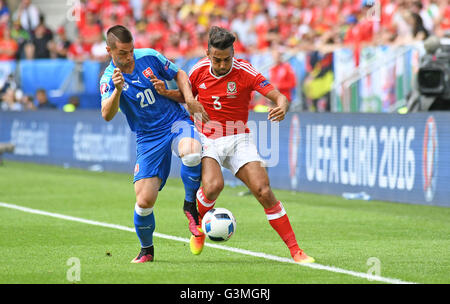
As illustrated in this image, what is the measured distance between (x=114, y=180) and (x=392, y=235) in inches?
Answer: 330

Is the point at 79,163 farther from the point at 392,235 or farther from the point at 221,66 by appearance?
the point at 221,66

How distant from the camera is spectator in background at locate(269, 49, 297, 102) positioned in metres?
17.6

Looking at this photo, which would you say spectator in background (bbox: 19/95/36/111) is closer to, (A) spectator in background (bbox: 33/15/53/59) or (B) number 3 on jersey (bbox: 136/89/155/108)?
(A) spectator in background (bbox: 33/15/53/59)

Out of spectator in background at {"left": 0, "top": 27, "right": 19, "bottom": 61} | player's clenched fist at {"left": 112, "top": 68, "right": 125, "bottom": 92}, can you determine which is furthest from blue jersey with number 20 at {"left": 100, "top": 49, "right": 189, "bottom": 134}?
spectator in background at {"left": 0, "top": 27, "right": 19, "bottom": 61}

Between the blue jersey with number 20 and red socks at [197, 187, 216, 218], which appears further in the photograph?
red socks at [197, 187, 216, 218]

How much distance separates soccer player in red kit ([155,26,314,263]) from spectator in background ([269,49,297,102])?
927 centimetres

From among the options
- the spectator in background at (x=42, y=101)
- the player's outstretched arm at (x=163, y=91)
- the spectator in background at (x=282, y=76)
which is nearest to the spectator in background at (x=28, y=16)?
the spectator in background at (x=42, y=101)

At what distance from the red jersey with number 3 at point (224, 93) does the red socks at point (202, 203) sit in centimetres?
56

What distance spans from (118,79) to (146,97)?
0.73m

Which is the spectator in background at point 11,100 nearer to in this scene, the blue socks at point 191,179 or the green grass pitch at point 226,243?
the green grass pitch at point 226,243

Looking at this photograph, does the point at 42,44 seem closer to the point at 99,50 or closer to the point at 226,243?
the point at 99,50

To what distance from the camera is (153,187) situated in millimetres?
8023

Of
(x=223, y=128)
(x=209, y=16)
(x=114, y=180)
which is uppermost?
(x=209, y=16)
